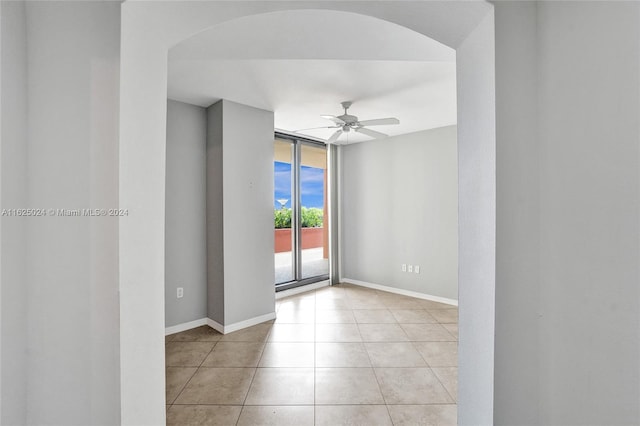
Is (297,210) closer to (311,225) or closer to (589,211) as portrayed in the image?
(311,225)

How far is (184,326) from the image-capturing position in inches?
138

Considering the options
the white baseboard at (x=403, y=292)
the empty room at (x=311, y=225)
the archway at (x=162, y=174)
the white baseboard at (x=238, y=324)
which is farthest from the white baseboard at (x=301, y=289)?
the archway at (x=162, y=174)

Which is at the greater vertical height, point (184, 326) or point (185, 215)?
point (185, 215)

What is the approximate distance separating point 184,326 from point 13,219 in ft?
9.89

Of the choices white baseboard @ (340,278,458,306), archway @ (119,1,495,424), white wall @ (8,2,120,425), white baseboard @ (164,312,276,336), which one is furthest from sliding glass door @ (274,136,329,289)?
white wall @ (8,2,120,425)

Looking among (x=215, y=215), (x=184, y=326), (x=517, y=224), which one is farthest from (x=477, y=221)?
(x=184, y=326)

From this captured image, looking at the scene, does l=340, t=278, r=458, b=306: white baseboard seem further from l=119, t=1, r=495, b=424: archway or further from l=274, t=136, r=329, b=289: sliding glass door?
l=119, t=1, r=495, b=424: archway

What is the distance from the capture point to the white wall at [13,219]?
2.82ft

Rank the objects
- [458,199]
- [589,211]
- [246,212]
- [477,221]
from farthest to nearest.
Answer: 1. [246,212]
2. [458,199]
3. [477,221]
4. [589,211]

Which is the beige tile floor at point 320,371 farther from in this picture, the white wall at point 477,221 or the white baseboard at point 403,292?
the white wall at point 477,221

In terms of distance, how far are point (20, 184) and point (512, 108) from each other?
1563 millimetres

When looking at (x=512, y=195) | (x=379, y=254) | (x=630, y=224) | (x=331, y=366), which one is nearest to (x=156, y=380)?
(x=512, y=195)

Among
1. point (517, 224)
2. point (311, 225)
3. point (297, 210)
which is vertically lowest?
point (311, 225)

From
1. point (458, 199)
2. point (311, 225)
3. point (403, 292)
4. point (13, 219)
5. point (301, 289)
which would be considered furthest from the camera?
point (311, 225)
